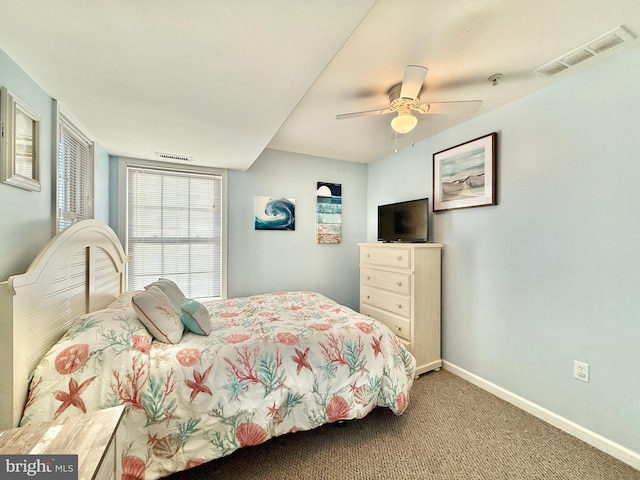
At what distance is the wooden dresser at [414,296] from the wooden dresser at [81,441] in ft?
7.39

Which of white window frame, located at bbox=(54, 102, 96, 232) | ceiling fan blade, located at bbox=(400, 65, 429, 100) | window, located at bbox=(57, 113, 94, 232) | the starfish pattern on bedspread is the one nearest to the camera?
the starfish pattern on bedspread

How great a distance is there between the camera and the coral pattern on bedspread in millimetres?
1206

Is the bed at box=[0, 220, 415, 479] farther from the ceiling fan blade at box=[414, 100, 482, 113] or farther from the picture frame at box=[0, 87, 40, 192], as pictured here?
the ceiling fan blade at box=[414, 100, 482, 113]

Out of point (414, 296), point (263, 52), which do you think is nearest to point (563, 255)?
point (414, 296)

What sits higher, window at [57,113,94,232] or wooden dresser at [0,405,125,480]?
window at [57,113,94,232]

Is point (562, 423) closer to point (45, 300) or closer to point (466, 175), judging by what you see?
point (466, 175)

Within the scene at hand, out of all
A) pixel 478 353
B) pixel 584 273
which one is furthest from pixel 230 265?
pixel 584 273

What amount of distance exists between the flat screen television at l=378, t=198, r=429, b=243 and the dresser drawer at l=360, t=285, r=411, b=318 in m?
0.66

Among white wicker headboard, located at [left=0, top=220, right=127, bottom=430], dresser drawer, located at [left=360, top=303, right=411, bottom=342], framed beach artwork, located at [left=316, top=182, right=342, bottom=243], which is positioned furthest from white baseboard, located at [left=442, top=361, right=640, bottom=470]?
white wicker headboard, located at [left=0, top=220, right=127, bottom=430]

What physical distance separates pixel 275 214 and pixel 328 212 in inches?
30.7

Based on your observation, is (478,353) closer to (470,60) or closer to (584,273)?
(584,273)

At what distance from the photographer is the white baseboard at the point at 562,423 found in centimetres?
152

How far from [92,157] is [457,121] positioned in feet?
11.2

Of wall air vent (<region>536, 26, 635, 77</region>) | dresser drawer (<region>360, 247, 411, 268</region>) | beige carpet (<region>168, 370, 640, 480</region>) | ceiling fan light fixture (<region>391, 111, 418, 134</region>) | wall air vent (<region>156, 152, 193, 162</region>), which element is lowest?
beige carpet (<region>168, 370, 640, 480</region>)
